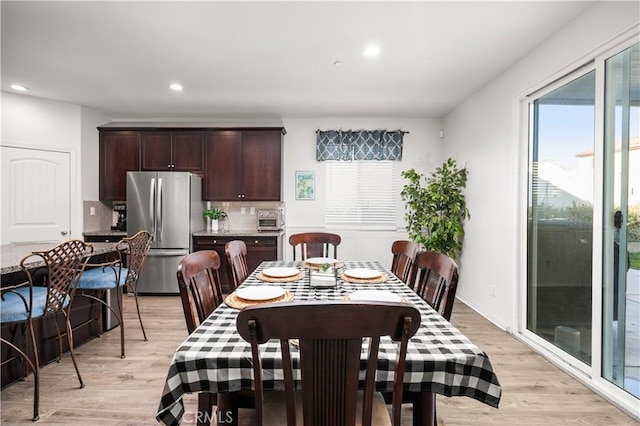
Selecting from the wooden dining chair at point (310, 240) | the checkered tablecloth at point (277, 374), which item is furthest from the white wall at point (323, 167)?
the checkered tablecloth at point (277, 374)

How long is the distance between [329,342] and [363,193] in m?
4.38

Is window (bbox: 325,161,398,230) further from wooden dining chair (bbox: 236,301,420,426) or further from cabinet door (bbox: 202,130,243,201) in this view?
wooden dining chair (bbox: 236,301,420,426)

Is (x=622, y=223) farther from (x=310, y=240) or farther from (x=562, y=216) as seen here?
(x=310, y=240)

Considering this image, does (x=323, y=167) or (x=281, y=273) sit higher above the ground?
(x=323, y=167)

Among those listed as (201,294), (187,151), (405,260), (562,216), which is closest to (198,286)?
(201,294)

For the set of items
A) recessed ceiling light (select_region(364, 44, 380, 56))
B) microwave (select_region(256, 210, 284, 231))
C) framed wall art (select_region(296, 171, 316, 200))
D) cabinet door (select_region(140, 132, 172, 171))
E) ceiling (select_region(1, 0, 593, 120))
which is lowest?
microwave (select_region(256, 210, 284, 231))

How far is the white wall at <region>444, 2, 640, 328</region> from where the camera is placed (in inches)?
92.4

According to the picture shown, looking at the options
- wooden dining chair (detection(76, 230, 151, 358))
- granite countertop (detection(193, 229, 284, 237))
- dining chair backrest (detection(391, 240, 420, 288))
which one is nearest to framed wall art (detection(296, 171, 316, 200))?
granite countertop (detection(193, 229, 284, 237))

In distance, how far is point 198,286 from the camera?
1640mm

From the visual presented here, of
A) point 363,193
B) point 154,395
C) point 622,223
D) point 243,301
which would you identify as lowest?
point 154,395

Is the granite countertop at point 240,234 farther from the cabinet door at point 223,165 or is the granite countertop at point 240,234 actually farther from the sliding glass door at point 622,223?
the sliding glass door at point 622,223

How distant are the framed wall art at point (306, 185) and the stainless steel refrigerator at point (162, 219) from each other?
162 cm

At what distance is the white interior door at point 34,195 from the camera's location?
4016mm

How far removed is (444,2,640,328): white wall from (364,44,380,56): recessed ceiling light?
4.45 feet
